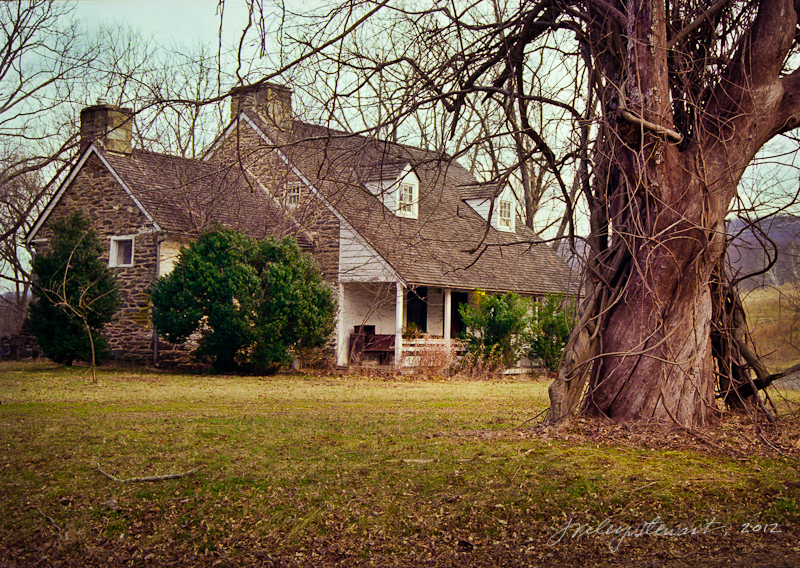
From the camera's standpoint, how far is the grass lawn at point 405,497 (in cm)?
506

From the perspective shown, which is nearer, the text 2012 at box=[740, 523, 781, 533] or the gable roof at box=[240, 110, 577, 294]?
the text 2012 at box=[740, 523, 781, 533]

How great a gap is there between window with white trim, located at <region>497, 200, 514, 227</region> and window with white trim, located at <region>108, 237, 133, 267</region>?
12150 millimetres

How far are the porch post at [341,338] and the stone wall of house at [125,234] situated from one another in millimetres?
5246

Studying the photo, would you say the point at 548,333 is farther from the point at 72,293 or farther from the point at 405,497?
the point at 405,497

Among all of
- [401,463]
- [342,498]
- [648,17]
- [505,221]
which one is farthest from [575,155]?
[505,221]

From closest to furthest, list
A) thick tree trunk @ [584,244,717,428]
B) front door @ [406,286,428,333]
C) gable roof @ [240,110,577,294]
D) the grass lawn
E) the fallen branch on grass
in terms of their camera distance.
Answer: the grass lawn < the fallen branch on grass < thick tree trunk @ [584,244,717,428] < gable roof @ [240,110,577,294] < front door @ [406,286,428,333]

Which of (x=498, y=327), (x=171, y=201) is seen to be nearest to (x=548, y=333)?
(x=498, y=327)

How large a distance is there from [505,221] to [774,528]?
2141 centimetres

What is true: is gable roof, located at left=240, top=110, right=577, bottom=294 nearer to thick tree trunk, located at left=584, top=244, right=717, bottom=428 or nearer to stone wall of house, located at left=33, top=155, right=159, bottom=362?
stone wall of house, located at left=33, top=155, right=159, bottom=362

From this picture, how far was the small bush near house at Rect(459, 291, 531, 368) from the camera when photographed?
20703mm

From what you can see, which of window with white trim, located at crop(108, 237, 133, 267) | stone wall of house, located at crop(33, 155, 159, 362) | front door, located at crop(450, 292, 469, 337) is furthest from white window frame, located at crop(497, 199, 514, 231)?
window with white trim, located at crop(108, 237, 133, 267)

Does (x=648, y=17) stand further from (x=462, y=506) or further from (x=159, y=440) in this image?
(x=159, y=440)

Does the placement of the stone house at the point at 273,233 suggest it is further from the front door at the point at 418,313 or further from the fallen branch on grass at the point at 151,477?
the fallen branch on grass at the point at 151,477

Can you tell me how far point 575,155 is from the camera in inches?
307
